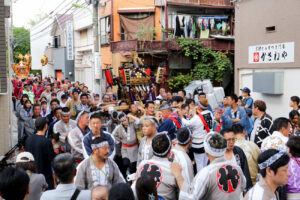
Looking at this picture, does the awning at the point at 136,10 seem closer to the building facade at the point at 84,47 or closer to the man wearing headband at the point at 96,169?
the building facade at the point at 84,47

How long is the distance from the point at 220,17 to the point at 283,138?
19232 mm

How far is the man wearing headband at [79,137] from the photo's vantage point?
6258 mm

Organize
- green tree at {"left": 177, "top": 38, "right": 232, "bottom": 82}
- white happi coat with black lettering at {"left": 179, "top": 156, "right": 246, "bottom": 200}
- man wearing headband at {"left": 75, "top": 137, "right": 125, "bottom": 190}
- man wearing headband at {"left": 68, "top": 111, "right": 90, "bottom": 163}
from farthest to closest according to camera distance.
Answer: green tree at {"left": 177, "top": 38, "right": 232, "bottom": 82}, man wearing headband at {"left": 68, "top": 111, "right": 90, "bottom": 163}, man wearing headband at {"left": 75, "top": 137, "right": 125, "bottom": 190}, white happi coat with black lettering at {"left": 179, "top": 156, "right": 246, "bottom": 200}

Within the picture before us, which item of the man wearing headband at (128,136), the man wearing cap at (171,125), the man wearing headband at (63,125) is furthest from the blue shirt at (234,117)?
the man wearing headband at (63,125)

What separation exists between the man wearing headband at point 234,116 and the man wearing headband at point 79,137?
341cm

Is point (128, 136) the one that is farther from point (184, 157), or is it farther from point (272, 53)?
point (272, 53)

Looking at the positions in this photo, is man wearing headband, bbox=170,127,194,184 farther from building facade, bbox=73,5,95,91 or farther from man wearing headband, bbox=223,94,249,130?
building facade, bbox=73,5,95,91

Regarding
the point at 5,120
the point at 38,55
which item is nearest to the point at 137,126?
the point at 5,120

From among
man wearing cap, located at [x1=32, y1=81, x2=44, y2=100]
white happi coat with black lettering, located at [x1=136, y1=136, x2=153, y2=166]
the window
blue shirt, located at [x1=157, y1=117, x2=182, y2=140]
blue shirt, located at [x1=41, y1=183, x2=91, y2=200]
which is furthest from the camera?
the window

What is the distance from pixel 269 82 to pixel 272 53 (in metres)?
1.24

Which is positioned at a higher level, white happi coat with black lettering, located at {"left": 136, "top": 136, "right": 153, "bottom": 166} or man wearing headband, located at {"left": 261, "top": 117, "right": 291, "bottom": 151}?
man wearing headband, located at {"left": 261, "top": 117, "right": 291, "bottom": 151}

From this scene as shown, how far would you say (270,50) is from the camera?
45.7 feet

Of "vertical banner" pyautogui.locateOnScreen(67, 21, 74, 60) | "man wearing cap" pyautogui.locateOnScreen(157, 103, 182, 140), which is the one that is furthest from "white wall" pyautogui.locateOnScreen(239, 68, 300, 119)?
"vertical banner" pyautogui.locateOnScreen(67, 21, 74, 60)

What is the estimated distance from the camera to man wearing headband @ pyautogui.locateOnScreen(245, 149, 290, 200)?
3.38 meters
